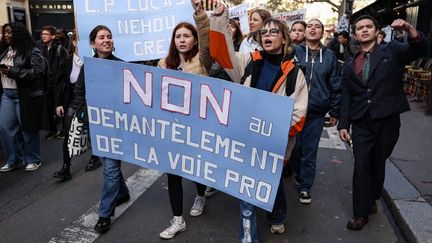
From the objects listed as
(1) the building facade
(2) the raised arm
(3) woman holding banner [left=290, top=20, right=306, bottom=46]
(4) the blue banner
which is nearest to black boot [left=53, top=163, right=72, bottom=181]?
(4) the blue banner

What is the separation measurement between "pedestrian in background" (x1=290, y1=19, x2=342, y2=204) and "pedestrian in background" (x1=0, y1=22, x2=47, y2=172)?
3317 millimetres

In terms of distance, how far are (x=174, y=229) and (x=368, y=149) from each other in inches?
72.3

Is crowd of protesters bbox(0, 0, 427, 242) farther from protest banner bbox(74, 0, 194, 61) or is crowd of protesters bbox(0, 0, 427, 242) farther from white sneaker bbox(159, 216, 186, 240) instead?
protest banner bbox(74, 0, 194, 61)

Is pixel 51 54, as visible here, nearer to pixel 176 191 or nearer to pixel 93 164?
pixel 93 164

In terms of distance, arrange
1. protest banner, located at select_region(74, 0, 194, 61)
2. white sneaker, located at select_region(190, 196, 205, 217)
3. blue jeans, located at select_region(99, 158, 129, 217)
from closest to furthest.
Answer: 1. blue jeans, located at select_region(99, 158, 129, 217)
2. white sneaker, located at select_region(190, 196, 205, 217)
3. protest banner, located at select_region(74, 0, 194, 61)

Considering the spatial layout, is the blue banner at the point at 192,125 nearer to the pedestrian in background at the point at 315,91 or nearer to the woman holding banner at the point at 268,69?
the woman holding banner at the point at 268,69

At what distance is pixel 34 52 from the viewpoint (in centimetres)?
564

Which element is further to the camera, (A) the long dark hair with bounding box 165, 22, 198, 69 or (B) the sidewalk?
(B) the sidewalk

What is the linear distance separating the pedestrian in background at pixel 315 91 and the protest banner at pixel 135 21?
1.30 metres

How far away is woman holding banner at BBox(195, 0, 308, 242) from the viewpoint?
3293mm

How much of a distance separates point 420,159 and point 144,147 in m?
4.28

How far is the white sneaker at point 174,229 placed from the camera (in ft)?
12.5

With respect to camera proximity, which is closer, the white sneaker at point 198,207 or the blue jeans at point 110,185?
the blue jeans at point 110,185

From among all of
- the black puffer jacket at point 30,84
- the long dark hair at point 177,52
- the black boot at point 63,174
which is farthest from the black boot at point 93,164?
the long dark hair at point 177,52
